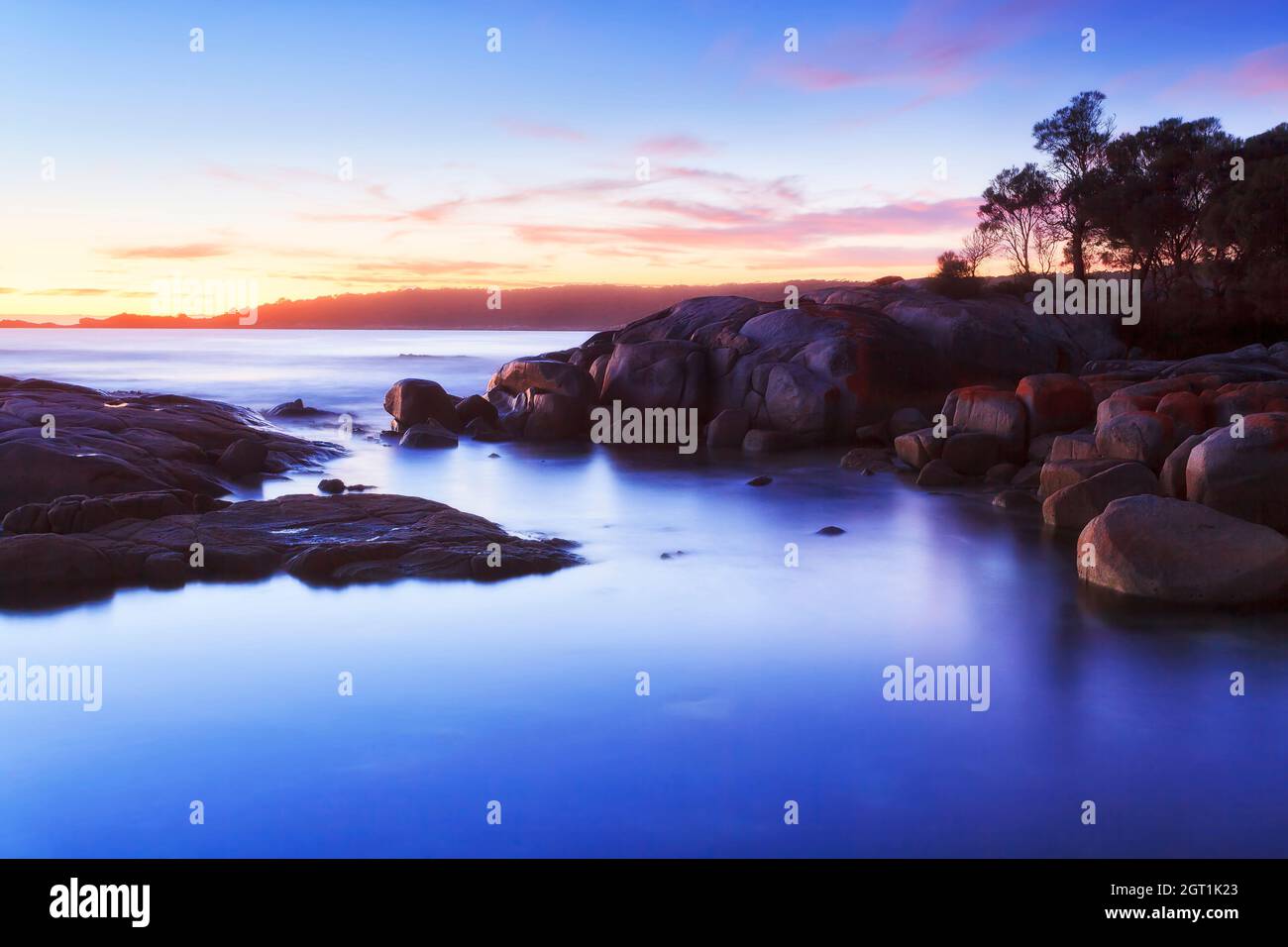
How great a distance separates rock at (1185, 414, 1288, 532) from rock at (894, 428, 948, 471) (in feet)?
24.0

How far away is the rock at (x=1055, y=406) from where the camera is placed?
64.6ft

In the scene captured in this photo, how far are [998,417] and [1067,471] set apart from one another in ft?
14.1

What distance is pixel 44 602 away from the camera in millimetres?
11320

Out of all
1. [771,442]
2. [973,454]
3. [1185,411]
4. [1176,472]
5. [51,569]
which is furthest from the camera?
[771,442]

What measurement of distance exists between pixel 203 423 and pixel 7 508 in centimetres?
695

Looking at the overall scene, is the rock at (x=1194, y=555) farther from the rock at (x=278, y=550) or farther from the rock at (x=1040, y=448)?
the rock at (x=1040, y=448)

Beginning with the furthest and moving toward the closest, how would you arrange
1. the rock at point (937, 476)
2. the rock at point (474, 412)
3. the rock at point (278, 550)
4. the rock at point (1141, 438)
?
the rock at point (474, 412) → the rock at point (937, 476) → the rock at point (1141, 438) → the rock at point (278, 550)

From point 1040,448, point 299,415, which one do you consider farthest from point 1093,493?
point 299,415

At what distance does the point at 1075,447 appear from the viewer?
16828mm

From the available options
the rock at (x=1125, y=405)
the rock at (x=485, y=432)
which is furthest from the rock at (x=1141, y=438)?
the rock at (x=485, y=432)

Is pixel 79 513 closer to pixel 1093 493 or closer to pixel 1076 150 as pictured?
pixel 1093 493

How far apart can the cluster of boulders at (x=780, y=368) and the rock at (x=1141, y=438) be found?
9673mm

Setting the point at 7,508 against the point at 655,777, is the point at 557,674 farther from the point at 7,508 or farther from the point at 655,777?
the point at 7,508
